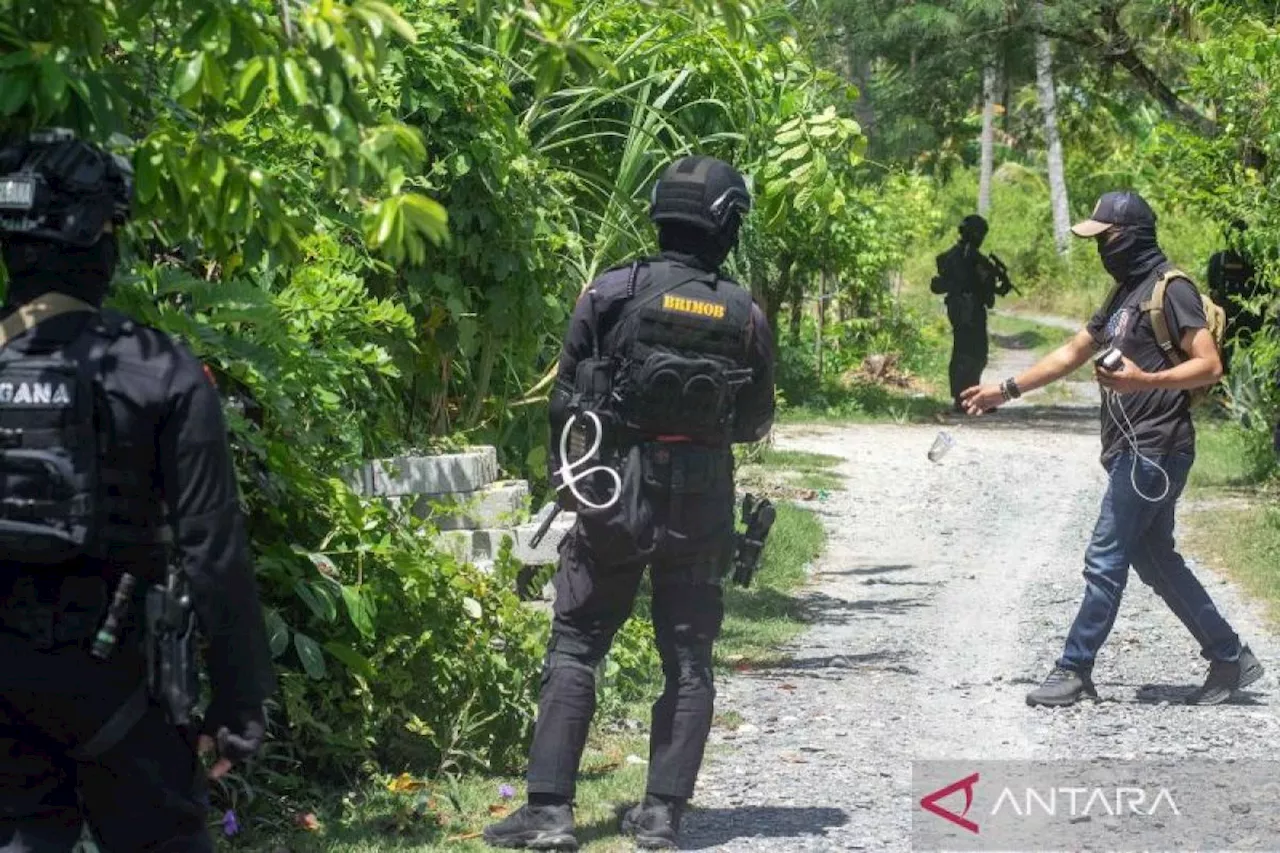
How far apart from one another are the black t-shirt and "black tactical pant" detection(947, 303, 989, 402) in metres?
13.7

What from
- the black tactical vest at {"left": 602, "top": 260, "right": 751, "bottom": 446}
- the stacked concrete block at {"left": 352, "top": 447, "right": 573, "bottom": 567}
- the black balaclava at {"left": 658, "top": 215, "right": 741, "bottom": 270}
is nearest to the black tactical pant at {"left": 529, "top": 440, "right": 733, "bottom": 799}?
the black tactical vest at {"left": 602, "top": 260, "right": 751, "bottom": 446}

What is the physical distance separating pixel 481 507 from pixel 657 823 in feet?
6.73

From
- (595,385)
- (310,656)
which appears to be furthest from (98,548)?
(595,385)

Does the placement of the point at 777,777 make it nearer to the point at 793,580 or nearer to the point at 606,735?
the point at 606,735

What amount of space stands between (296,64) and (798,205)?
4.78 meters

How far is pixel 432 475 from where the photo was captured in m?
7.32

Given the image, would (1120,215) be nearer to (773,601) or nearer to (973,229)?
(773,601)

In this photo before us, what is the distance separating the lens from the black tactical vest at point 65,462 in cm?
348

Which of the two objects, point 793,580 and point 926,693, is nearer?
point 926,693

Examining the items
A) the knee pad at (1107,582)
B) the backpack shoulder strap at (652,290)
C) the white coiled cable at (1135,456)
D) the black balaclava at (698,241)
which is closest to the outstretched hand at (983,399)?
the white coiled cable at (1135,456)

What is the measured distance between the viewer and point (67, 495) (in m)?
3.49

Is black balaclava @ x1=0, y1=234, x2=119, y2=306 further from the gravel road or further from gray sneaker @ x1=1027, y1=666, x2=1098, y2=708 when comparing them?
gray sneaker @ x1=1027, y1=666, x2=1098, y2=708

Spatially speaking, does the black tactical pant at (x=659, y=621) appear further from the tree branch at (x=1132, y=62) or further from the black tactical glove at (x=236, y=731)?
the tree branch at (x=1132, y=62)

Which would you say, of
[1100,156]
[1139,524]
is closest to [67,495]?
[1139,524]
